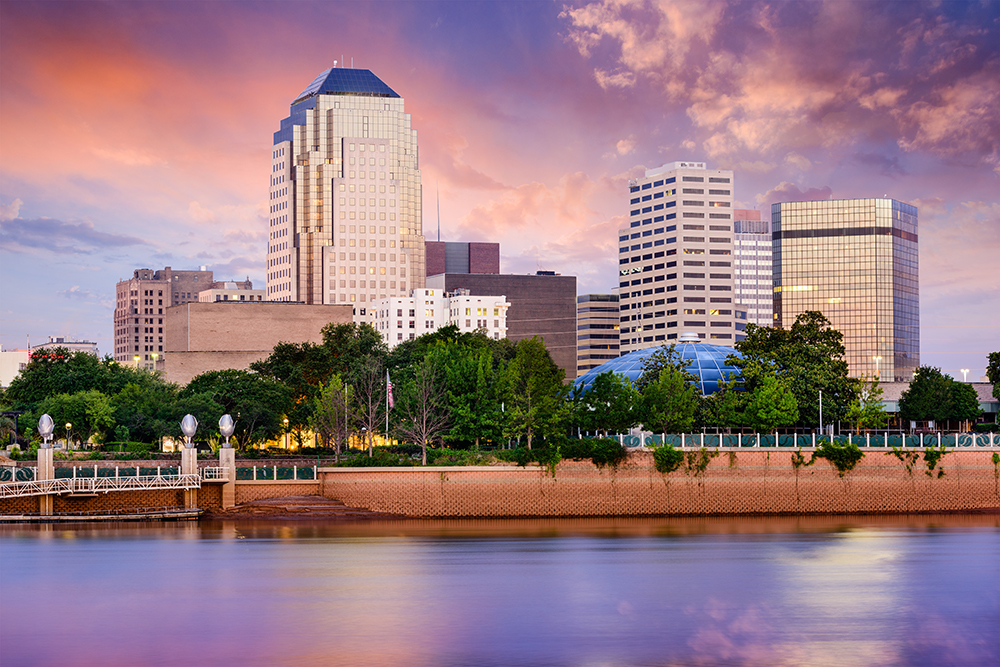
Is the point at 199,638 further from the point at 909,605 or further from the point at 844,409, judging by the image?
the point at 844,409

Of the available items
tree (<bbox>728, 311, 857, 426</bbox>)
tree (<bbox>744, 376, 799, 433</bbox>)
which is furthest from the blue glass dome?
tree (<bbox>744, 376, 799, 433</bbox>)

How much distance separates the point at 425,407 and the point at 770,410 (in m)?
26.1

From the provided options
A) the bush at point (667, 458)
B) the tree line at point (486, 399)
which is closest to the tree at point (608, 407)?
the tree line at point (486, 399)

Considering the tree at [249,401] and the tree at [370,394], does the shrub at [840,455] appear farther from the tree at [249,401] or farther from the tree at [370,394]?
the tree at [249,401]

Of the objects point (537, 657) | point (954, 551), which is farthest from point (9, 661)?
point (954, 551)

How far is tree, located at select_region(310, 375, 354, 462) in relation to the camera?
97.1 metres

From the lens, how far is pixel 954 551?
65.1 meters

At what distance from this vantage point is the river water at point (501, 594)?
41781 millimetres

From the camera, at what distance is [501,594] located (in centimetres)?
5281

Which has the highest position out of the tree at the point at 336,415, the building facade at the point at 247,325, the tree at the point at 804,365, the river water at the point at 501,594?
the building facade at the point at 247,325

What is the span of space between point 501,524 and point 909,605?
32.0 meters

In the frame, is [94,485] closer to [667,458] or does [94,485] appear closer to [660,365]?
[667,458]

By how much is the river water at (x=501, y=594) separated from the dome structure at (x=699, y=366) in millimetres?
23775

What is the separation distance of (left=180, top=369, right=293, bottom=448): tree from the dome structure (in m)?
27.6
